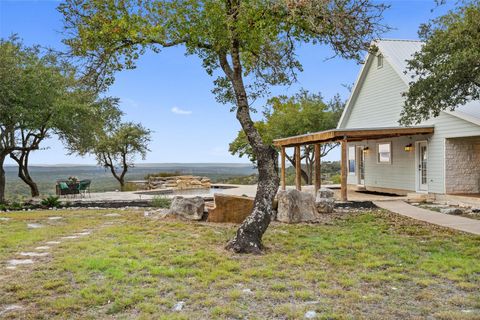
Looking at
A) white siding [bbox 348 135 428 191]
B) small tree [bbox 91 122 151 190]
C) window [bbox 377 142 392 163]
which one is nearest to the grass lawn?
white siding [bbox 348 135 428 191]

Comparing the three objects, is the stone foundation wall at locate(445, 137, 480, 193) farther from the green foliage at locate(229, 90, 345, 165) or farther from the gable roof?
the green foliage at locate(229, 90, 345, 165)

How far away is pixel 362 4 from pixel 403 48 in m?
12.8

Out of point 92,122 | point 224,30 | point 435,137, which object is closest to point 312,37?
point 224,30

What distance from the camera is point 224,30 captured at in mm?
7199

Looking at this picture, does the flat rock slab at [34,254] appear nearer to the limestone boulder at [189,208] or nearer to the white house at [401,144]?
the limestone boulder at [189,208]

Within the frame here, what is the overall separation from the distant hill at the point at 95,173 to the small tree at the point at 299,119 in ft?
16.3

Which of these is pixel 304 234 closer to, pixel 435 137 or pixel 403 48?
pixel 435 137

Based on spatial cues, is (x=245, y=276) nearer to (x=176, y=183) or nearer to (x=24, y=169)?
(x=24, y=169)

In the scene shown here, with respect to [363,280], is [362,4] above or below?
above

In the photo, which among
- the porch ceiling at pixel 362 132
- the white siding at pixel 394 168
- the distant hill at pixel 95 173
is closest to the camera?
the porch ceiling at pixel 362 132

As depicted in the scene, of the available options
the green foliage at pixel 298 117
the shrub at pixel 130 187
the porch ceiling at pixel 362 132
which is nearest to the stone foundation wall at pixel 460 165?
the porch ceiling at pixel 362 132

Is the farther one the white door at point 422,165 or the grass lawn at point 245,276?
the white door at point 422,165

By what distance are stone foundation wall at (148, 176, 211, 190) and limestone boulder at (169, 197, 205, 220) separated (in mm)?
13383

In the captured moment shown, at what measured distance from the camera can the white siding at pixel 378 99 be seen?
17.2m
